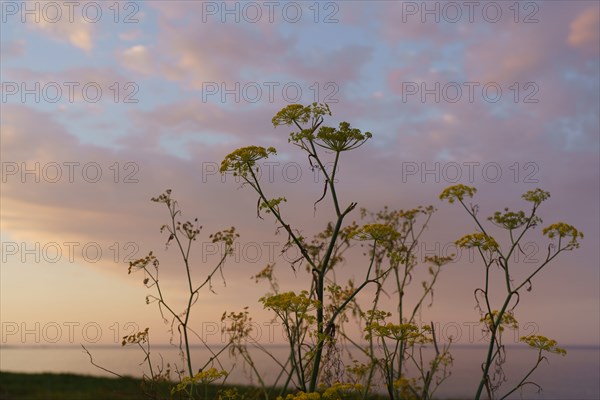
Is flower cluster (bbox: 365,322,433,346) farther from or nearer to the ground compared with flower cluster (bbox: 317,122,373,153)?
nearer to the ground

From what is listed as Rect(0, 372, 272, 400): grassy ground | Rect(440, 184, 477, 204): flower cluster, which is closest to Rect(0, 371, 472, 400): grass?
Rect(0, 372, 272, 400): grassy ground

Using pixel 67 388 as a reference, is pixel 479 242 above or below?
above

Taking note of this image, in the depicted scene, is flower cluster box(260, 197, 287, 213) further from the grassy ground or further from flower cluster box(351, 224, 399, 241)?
the grassy ground

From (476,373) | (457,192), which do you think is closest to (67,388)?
(457,192)

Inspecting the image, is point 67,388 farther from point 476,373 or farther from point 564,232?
point 476,373

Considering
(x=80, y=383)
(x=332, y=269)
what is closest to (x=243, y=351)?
(x=332, y=269)

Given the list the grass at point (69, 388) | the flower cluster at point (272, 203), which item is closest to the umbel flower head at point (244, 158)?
the flower cluster at point (272, 203)

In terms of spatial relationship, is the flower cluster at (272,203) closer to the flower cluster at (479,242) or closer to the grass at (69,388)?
the flower cluster at (479,242)

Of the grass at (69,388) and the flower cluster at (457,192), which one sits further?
the grass at (69,388)

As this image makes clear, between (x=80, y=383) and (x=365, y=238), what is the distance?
18206 mm

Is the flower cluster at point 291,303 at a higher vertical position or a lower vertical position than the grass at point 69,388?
higher

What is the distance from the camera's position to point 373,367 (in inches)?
284

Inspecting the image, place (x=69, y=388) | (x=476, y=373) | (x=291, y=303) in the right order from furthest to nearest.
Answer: (x=476, y=373) → (x=69, y=388) → (x=291, y=303)

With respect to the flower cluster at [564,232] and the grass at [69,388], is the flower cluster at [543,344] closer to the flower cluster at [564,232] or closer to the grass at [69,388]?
the flower cluster at [564,232]
